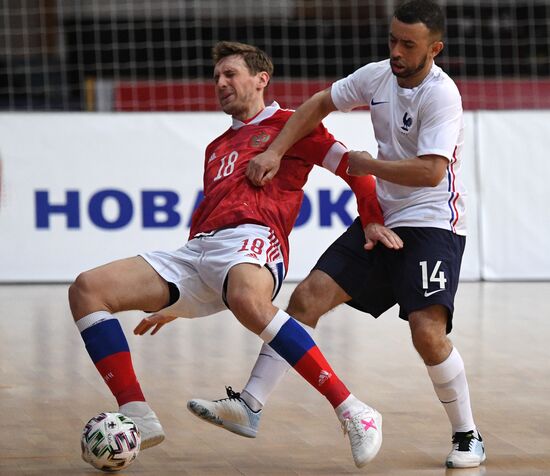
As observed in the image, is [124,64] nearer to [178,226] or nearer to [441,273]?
→ [178,226]

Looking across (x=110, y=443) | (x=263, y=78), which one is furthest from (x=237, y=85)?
(x=110, y=443)

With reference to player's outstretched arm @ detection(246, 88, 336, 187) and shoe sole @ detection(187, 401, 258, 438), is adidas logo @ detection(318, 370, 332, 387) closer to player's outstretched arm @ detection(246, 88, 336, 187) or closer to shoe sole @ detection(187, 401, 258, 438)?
shoe sole @ detection(187, 401, 258, 438)

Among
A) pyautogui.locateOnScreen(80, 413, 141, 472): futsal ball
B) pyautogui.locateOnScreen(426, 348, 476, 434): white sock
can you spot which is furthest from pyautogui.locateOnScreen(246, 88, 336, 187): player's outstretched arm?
pyautogui.locateOnScreen(80, 413, 141, 472): futsal ball

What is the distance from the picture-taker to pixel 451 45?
41.1ft

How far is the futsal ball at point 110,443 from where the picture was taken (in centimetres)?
383

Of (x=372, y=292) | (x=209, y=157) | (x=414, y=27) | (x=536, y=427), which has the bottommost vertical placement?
(x=536, y=427)

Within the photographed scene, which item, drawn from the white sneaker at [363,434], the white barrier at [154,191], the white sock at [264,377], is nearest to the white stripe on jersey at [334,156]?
the white sock at [264,377]

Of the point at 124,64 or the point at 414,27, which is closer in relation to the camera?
the point at 414,27

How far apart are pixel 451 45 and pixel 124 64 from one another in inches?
135

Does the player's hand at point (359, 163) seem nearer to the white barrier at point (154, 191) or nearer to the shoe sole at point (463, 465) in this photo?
the shoe sole at point (463, 465)

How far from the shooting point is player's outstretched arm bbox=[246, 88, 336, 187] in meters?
4.26

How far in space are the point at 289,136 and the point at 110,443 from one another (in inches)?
50.5

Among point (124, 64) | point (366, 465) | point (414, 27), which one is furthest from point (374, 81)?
point (124, 64)

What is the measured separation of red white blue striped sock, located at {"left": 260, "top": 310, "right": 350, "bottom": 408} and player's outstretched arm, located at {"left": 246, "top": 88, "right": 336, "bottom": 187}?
0.55m
